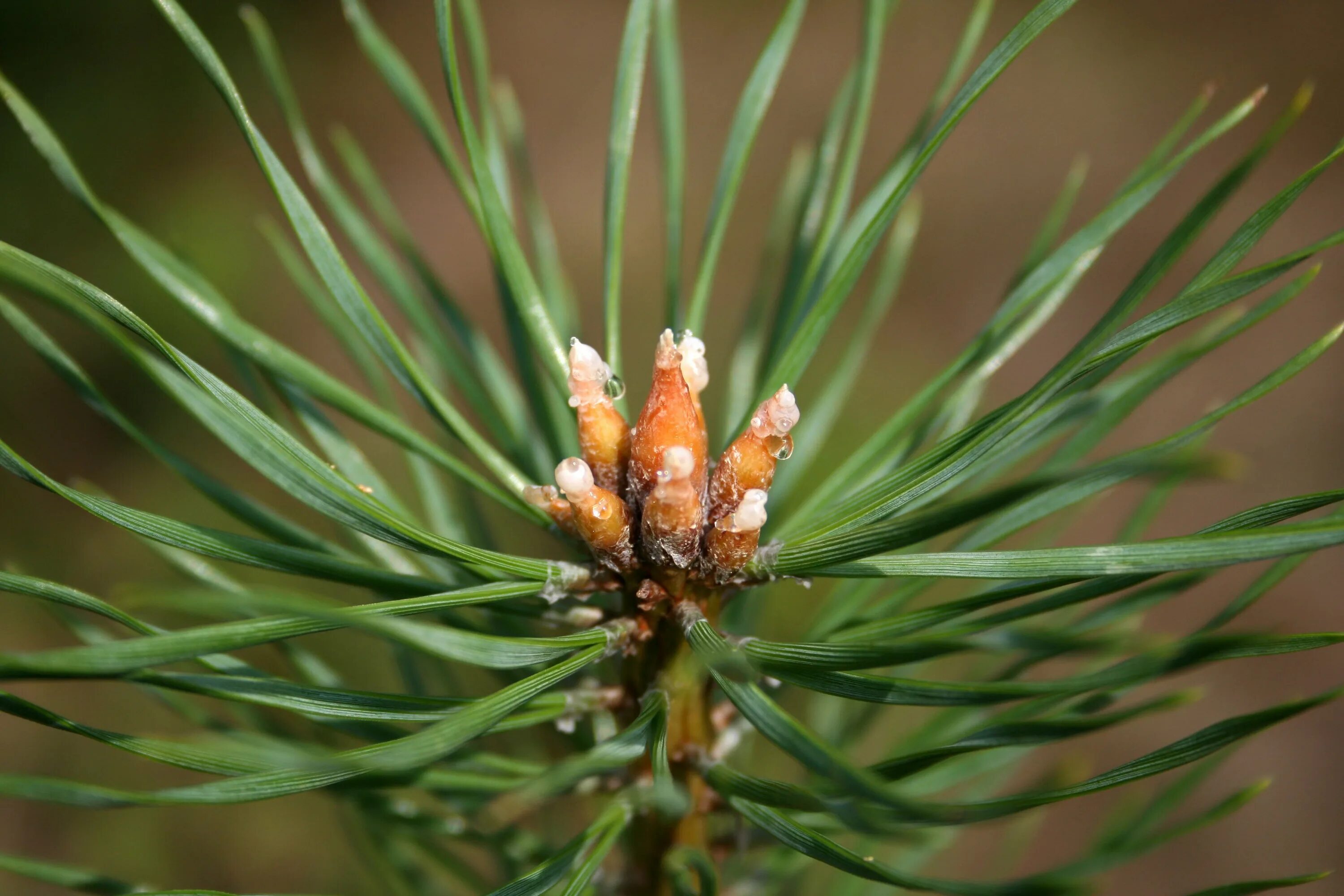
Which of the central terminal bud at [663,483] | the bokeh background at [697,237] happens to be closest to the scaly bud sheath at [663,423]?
the central terminal bud at [663,483]

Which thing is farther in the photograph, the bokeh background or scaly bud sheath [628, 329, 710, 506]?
the bokeh background

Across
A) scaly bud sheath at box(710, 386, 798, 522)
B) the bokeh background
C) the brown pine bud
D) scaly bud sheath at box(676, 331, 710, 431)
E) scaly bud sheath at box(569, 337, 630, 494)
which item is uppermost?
the bokeh background

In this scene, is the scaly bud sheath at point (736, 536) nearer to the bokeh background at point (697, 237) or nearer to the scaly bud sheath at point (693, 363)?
the scaly bud sheath at point (693, 363)

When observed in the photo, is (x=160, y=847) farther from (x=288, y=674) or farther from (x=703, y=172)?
(x=703, y=172)

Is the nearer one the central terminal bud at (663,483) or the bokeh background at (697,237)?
the central terminal bud at (663,483)

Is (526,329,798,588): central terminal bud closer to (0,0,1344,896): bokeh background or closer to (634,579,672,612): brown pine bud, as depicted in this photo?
(634,579,672,612): brown pine bud

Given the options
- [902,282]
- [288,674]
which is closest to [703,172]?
[902,282]

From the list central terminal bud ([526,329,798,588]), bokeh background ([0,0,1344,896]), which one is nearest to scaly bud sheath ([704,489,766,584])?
central terminal bud ([526,329,798,588])

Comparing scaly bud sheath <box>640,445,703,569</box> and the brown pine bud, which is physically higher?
scaly bud sheath <box>640,445,703,569</box>
